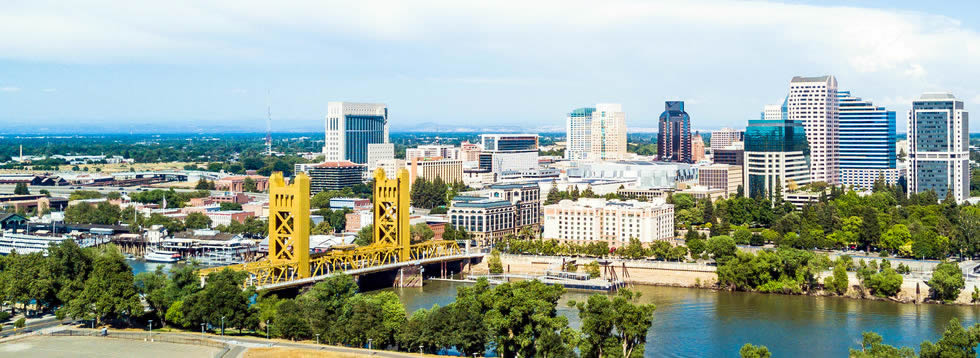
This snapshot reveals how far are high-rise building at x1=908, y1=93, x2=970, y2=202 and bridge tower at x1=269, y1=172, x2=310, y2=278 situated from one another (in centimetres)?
5045

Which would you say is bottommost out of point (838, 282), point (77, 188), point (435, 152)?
point (838, 282)

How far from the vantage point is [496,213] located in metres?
58.1

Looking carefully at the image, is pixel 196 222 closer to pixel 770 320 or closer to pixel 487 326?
pixel 770 320

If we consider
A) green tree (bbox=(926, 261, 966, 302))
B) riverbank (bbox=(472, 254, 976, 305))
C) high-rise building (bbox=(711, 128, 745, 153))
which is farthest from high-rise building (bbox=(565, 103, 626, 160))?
green tree (bbox=(926, 261, 966, 302))

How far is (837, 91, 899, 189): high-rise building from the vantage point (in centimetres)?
8438

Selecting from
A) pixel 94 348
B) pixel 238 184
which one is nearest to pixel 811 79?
pixel 238 184

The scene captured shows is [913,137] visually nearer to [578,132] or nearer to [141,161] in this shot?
[578,132]

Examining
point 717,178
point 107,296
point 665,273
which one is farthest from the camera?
point 717,178

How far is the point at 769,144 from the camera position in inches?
3009

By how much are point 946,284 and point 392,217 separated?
22.4 metres

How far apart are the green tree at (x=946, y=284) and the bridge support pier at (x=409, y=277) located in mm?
20410

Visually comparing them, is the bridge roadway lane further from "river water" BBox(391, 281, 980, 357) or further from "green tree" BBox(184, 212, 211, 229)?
"green tree" BBox(184, 212, 211, 229)

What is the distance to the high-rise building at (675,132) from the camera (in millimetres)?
120438

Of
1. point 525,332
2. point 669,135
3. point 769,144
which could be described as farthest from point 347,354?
point 669,135
